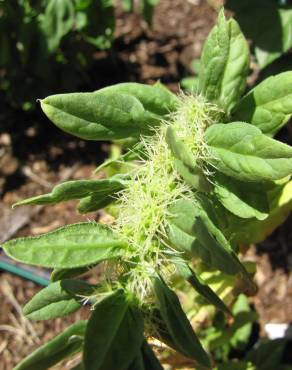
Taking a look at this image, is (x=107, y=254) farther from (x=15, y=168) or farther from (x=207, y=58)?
(x=15, y=168)

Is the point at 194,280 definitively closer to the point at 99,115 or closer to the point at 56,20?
the point at 99,115

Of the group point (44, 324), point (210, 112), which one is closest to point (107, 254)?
point (210, 112)

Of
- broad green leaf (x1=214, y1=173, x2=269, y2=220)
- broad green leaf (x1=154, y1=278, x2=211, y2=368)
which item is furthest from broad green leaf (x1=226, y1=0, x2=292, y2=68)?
broad green leaf (x1=154, y1=278, x2=211, y2=368)

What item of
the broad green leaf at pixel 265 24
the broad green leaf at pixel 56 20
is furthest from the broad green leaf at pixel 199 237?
the broad green leaf at pixel 56 20

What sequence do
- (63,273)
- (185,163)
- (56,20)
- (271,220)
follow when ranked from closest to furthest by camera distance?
(185,163) < (63,273) < (271,220) < (56,20)

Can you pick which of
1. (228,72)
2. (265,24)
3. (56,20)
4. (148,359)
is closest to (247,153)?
(228,72)

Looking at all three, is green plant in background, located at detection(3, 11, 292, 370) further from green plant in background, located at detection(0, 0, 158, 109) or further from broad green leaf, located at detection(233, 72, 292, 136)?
green plant in background, located at detection(0, 0, 158, 109)
